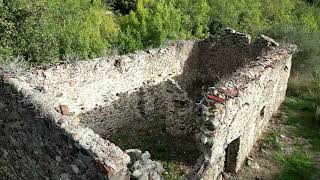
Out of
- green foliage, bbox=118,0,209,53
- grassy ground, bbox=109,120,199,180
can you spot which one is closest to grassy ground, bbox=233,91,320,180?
grassy ground, bbox=109,120,199,180

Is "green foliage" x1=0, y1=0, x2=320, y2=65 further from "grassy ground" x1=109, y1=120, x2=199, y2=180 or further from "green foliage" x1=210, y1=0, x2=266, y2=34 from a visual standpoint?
"grassy ground" x1=109, y1=120, x2=199, y2=180

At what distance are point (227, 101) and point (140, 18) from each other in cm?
1807

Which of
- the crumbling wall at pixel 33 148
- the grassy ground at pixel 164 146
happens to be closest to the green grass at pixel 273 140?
the grassy ground at pixel 164 146

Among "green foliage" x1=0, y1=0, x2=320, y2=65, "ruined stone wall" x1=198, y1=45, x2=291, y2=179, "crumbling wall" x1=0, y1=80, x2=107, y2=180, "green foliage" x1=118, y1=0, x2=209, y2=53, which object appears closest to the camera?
"crumbling wall" x1=0, y1=80, x2=107, y2=180

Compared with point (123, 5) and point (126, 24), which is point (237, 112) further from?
point (123, 5)

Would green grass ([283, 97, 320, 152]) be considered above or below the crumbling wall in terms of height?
below

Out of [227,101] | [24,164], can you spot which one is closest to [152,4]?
[227,101]

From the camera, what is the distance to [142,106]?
1219cm

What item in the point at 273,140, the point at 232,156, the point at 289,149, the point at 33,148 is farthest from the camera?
the point at 273,140

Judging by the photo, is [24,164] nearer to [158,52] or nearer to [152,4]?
[158,52]

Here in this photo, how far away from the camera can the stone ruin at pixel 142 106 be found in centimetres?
526

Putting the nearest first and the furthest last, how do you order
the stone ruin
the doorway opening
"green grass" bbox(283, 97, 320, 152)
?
the stone ruin
the doorway opening
"green grass" bbox(283, 97, 320, 152)

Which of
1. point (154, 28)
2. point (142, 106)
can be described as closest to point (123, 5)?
point (154, 28)

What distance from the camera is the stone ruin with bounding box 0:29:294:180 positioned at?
207 inches
